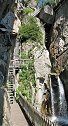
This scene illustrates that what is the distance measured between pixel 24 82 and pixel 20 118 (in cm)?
688

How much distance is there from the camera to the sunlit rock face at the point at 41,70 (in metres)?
20.1

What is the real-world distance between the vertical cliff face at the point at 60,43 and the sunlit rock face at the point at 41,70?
2.11ft

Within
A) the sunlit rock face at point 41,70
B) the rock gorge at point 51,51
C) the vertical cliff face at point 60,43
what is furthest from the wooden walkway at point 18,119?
the vertical cliff face at point 60,43

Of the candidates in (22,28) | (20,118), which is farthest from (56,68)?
(20,118)

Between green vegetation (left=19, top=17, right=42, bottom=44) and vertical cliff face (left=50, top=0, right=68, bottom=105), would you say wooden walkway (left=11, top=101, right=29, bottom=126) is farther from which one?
green vegetation (left=19, top=17, right=42, bottom=44)

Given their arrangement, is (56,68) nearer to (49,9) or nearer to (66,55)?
(66,55)

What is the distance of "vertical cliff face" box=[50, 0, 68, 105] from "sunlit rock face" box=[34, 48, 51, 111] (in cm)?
64

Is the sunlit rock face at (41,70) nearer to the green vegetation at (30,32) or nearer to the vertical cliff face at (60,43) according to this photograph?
the vertical cliff face at (60,43)

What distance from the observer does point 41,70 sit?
71.1 ft

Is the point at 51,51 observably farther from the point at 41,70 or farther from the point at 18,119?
the point at 18,119

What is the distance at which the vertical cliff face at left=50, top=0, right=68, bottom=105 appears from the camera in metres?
22.3

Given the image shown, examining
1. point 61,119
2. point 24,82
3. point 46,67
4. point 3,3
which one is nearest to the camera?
point 3,3

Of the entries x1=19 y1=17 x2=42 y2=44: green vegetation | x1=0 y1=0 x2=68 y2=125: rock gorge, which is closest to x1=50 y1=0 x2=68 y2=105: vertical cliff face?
x1=0 y1=0 x2=68 y2=125: rock gorge

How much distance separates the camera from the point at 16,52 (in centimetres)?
2366
